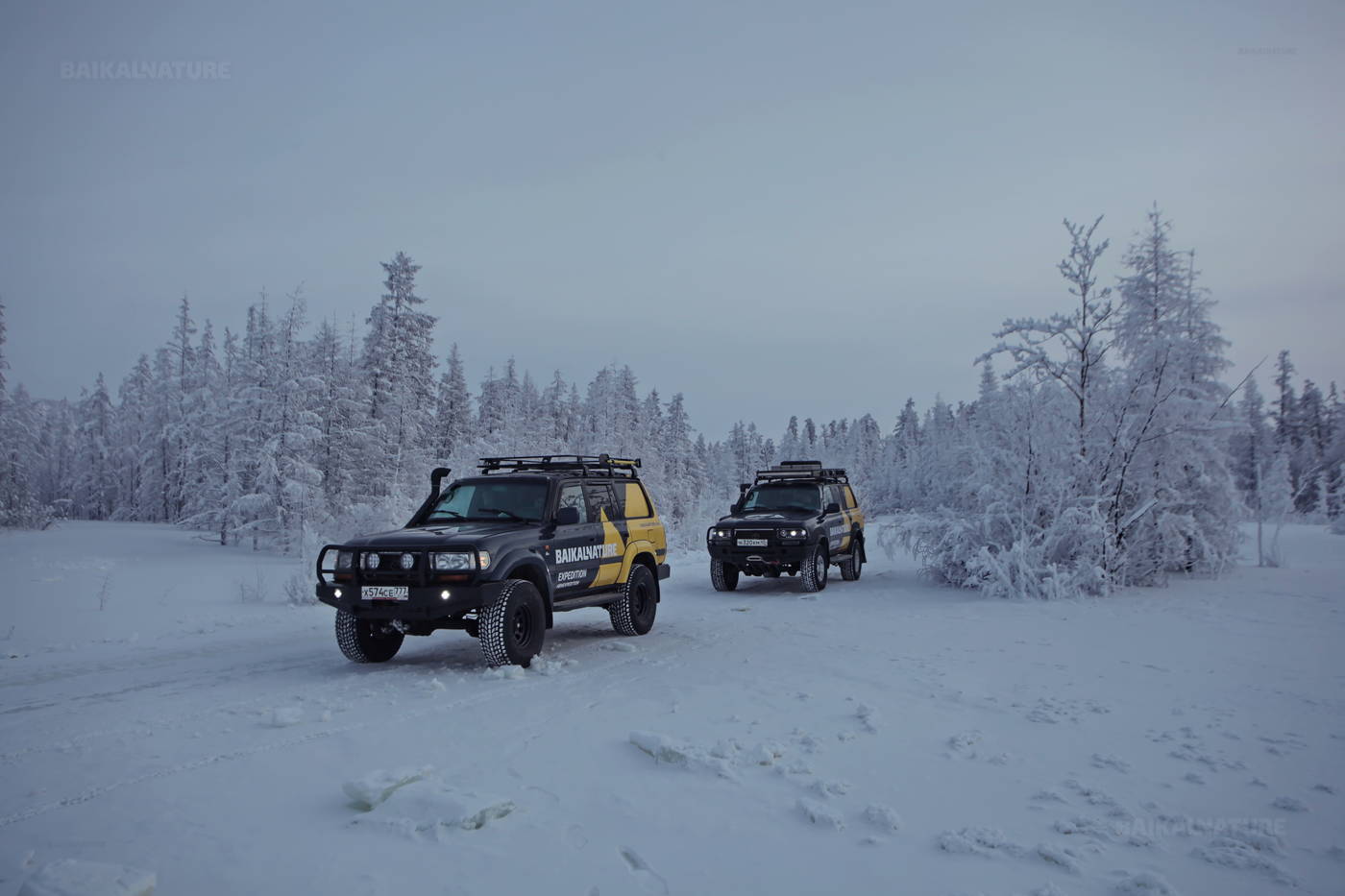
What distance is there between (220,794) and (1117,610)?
10900mm

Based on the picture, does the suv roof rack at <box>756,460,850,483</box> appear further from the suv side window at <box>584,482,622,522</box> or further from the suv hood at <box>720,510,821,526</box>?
the suv side window at <box>584,482,622,522</box>

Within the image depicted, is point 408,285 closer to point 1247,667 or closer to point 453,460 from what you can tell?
point 453,460

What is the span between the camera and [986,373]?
6112 centimetres

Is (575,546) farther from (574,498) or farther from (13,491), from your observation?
(13,491)

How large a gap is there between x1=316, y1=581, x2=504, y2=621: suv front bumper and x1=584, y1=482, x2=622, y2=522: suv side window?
210 cm

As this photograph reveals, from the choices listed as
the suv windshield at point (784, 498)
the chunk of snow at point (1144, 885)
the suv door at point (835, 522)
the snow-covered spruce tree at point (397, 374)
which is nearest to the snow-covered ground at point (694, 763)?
the chunk of snow at point (1144, 885)

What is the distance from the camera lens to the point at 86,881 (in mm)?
2973

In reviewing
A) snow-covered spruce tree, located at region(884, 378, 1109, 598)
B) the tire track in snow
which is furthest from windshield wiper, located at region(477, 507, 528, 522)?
snow-covered spruce tree, located at region(884, 378, 1109, 598)

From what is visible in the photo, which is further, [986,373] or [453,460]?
[986,373]

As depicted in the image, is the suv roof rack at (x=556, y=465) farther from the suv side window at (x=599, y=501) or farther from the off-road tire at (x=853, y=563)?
the off-road tire at (x=853, y=563)

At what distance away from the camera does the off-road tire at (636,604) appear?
923 cm

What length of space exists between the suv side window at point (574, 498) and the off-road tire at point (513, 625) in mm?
1193

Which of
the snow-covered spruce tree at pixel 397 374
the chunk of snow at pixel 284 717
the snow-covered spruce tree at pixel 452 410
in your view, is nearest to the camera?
the chunk of snow at pixel 284 717

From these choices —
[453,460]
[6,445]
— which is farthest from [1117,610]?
[6,445]
